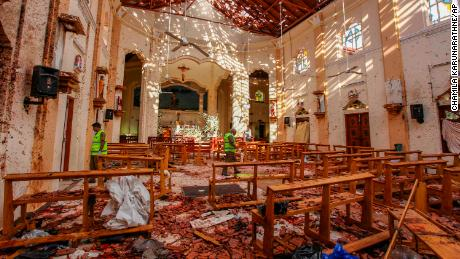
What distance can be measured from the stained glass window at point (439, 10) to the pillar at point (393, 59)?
1.12 metres

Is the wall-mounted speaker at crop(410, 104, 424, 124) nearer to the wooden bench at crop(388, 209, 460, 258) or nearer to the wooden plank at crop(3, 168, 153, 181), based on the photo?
the wooden bench at crop(388, 209, 460, 258)

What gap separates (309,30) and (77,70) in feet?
44.5

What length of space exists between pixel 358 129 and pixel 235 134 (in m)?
6.64

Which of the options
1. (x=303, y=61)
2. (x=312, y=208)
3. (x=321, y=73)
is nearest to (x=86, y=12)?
(x=312, y=208)

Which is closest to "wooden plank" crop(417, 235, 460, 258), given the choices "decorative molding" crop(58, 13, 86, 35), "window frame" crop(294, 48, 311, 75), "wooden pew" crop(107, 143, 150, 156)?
"decorative molding" crop(58, 13, 86, 35)

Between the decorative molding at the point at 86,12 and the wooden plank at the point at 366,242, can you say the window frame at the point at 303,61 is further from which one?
the wooden plank at the point at 366,242

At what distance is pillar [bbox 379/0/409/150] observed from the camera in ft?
29.5

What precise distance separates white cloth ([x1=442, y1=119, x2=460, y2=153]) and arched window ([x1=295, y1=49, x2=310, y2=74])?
26.8 feet

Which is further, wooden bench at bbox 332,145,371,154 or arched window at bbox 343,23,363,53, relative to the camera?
arched window at bbox 343,23,363,53

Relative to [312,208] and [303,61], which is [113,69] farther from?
[312,208]

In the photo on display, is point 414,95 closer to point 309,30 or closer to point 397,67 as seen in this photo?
point 397,67

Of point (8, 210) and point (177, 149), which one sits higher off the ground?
point (177, 149)

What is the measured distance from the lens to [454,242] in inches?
83.3

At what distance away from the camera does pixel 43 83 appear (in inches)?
147
